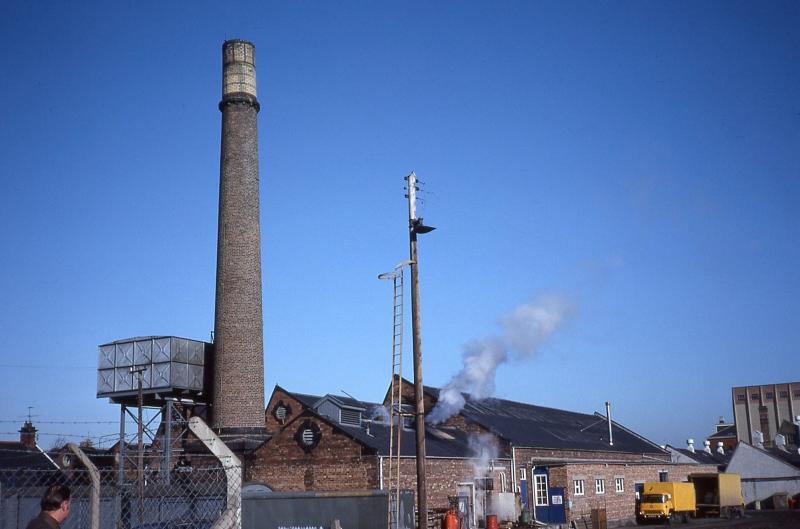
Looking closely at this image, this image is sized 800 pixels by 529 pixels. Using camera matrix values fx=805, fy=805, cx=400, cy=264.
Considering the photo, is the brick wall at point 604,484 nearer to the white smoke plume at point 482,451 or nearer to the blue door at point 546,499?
the blue door at point 546,499

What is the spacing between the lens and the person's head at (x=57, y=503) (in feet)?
19.6

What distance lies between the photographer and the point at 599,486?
40.2m

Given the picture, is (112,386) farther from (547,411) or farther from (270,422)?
(547,411)

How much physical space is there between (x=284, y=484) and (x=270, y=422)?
10815 millimetres

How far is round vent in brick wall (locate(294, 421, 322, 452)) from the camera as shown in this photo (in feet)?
107

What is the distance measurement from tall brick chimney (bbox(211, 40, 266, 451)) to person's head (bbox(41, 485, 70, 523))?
30.4 m

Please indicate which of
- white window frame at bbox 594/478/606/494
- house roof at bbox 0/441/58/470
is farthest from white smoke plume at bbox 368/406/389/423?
house roof at bbox 0/441/58/470

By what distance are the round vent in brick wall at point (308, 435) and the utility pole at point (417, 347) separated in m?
14.2

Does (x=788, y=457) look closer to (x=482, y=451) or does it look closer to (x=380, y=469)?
(x=482, y=451)

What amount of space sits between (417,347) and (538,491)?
2274cm

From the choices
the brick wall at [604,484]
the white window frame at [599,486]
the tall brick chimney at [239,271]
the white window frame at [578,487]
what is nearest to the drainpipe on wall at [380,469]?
the tall brick chimney at [239,271]

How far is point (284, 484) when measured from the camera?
108 ft

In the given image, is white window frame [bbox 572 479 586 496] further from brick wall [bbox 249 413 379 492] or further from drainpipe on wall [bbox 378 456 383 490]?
brick wall [bbox 249 413 379 492]

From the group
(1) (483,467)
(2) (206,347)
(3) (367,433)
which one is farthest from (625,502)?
(2) (206,347)
